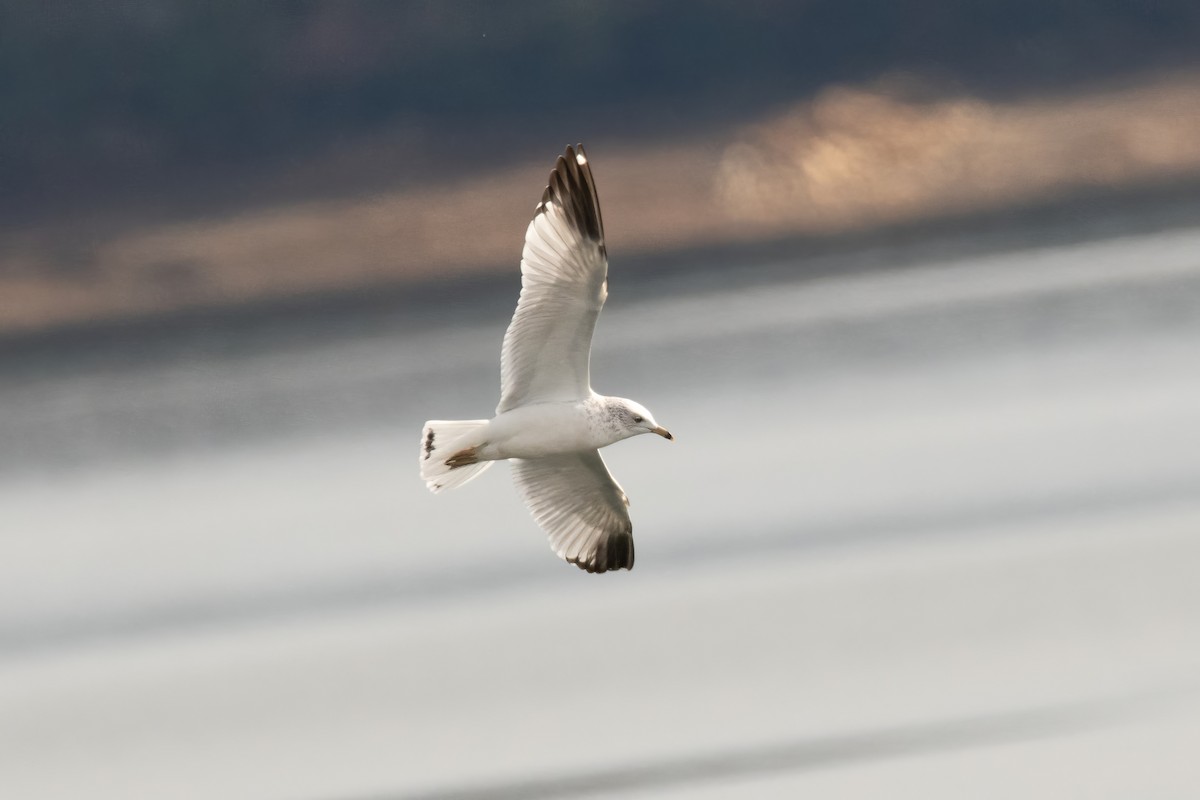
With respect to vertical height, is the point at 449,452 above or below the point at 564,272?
below

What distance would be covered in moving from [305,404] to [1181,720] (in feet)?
59.0

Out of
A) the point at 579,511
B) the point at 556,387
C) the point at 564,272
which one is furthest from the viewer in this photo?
the point at 579,511

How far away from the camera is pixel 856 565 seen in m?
19.6

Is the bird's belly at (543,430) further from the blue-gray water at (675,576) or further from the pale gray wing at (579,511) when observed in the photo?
the blue-gray water at (675,576)

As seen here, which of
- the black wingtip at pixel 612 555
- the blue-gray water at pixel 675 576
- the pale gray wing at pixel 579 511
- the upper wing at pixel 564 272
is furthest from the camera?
the blue-gray water at pixel 675 576

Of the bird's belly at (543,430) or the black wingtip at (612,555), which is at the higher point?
the bird's belly at (543,430)

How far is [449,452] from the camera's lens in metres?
11.7

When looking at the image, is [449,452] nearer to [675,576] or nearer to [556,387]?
[556,387]

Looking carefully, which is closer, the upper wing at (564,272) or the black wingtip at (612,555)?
the upper wing at (564,272)

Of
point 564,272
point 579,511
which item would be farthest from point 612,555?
point 564,272

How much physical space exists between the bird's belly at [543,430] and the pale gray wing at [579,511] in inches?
25.7

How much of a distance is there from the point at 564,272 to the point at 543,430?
942mm

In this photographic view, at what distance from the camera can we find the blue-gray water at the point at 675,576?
1577cm

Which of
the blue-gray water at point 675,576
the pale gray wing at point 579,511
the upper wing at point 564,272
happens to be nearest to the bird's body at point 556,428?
the upper wing at point 564,272
